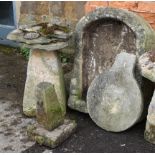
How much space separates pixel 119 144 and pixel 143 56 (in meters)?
0.72

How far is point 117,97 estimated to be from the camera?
3285mm

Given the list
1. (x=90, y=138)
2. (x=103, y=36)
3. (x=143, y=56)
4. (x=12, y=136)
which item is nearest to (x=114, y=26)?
(x=103, y=36)

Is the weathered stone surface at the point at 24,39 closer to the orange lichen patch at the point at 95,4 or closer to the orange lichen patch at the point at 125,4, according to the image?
the orange lichen patch at the point at 95,4

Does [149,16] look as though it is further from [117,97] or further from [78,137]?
[78,137]

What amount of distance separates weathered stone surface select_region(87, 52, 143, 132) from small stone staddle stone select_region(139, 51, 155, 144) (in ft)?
0.36

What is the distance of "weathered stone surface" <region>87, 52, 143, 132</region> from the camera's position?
3.22 m

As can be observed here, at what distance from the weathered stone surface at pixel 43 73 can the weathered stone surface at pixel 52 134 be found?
1.17 feet

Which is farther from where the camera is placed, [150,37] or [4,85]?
[4,85]

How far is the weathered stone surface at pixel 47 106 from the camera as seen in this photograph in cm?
317

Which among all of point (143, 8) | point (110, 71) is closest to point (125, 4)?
point (143, 8)

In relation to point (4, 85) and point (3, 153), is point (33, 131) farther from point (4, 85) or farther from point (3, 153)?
point (4, 85)

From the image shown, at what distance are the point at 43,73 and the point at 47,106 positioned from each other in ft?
1.53

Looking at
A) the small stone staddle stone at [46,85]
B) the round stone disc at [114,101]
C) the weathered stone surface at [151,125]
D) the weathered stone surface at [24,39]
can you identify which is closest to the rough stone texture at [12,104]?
the small stone staddle stone at [46,85]

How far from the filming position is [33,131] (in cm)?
326
